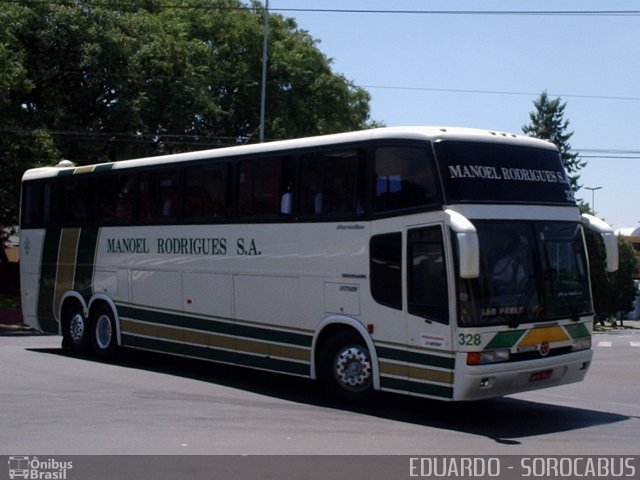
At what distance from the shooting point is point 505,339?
1139 cm

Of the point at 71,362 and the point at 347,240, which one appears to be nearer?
the point at 347,240

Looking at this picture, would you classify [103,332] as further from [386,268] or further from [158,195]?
[386,268]

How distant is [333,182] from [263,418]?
330 cm

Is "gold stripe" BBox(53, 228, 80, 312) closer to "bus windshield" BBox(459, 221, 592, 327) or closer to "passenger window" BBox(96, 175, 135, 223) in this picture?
"passenger window" BBox(96, 175, 135, 223)

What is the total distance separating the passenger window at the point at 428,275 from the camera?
11375 millimetres

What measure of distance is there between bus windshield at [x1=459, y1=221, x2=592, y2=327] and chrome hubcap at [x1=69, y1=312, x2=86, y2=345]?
30.6ft

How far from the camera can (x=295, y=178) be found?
44.8 feet

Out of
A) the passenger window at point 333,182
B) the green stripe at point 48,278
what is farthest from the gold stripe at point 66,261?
the passenger window at point 333,182

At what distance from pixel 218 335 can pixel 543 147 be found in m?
5.74

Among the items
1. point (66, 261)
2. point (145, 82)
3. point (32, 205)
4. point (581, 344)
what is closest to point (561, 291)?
point (581, 344)

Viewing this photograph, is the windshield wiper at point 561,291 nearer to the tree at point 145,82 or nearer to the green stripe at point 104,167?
the green stripe at point 104,167

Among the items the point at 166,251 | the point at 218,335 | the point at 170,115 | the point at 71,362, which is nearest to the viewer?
the point at 218,335

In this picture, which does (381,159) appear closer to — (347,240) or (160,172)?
(347,240)
